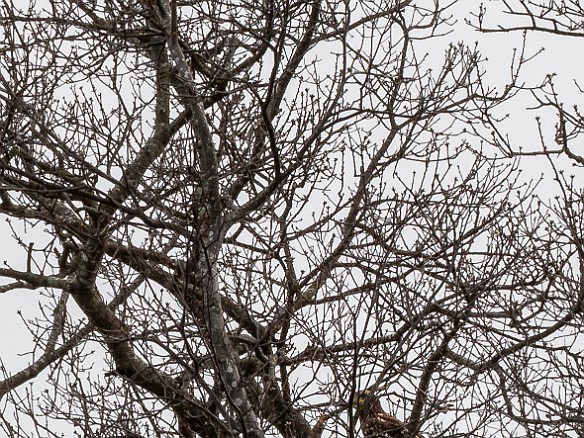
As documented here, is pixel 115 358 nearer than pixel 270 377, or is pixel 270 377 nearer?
pixel 270 377

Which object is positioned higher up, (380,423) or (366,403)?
(380,423)

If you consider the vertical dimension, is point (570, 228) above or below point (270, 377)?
above

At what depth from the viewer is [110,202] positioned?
7445mm

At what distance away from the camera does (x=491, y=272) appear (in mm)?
8281

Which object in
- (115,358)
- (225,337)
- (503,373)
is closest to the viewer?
(225,337)

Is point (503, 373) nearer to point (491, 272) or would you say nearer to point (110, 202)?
point (491, 272)

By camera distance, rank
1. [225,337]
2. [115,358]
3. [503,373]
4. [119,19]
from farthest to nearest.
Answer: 1. [115,358]
2. [119,19]
3. [503,373]
4. [225,337]

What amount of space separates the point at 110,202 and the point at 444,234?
10.00ft

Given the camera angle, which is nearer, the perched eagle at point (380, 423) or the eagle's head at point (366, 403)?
the eagle's head at point (366, 403)

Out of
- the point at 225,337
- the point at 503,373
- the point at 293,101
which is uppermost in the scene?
the point at 293,101

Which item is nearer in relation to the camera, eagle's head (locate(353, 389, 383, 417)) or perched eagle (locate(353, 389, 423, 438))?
eagle's head (locate(353, 389, 383, 417))

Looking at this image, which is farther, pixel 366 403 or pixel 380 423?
pixel 380 423

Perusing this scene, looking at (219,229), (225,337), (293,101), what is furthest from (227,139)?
(225,337)

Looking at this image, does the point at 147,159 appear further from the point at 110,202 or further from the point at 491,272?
the point at 491,272
